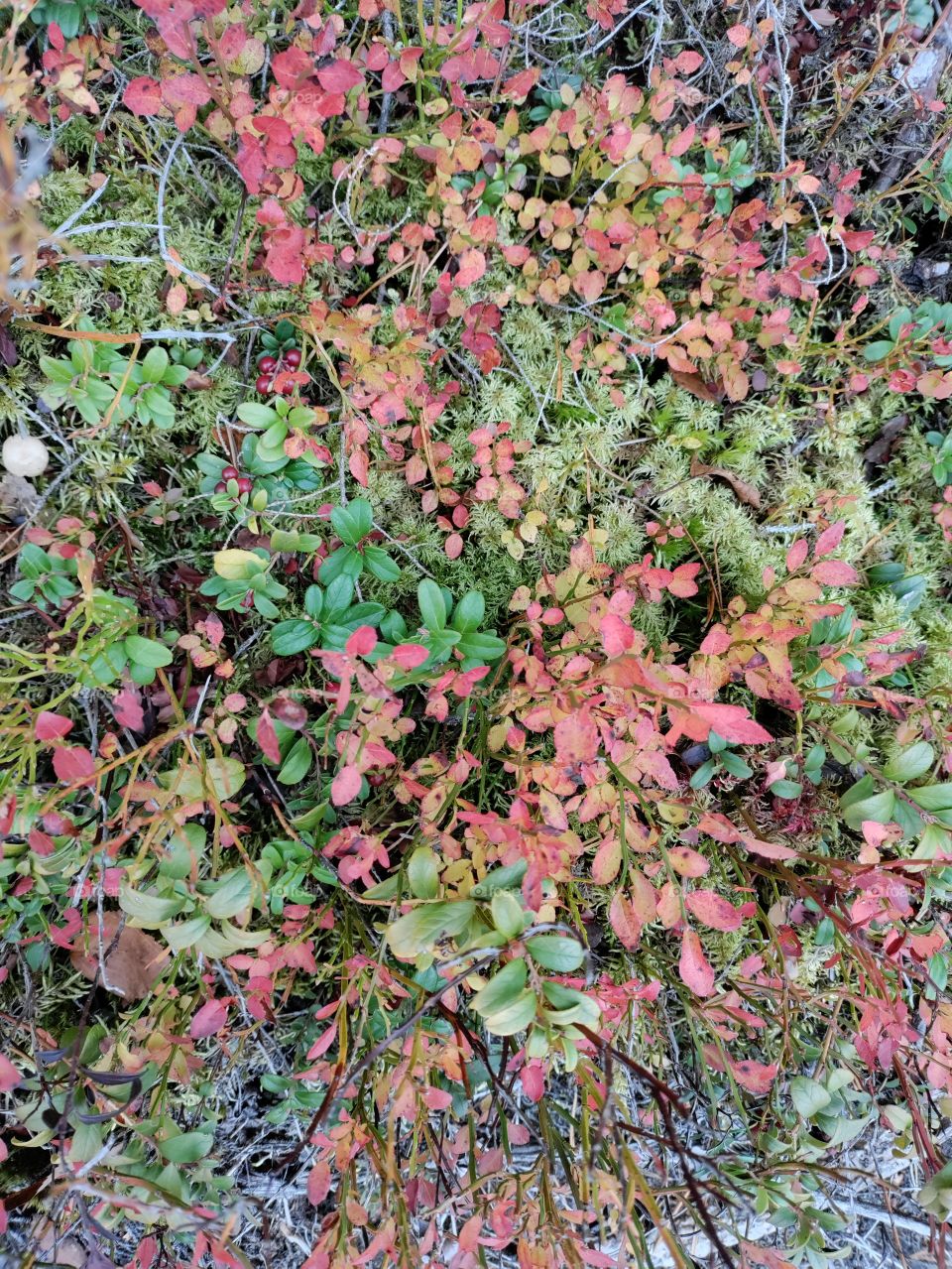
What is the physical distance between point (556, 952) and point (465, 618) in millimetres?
755

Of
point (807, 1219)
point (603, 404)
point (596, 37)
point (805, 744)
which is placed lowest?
point (807, 1219)

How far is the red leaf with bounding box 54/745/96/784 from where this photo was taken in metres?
1.52

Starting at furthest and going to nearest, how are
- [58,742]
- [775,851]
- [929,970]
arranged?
[929,970]
[775,851]
[58,742]

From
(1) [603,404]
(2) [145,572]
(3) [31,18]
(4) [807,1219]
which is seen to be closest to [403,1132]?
(4) [807,1219]

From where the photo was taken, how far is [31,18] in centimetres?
184

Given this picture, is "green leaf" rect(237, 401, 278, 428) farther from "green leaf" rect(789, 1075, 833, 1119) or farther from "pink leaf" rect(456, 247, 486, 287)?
"green leaf" rect(789, 1075, 833, 1119)

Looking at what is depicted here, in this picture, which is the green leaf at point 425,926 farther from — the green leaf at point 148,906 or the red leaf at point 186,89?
the red leaf at point 186,89

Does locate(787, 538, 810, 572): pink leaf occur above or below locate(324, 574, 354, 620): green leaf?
above

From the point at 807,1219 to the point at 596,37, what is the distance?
2.97m

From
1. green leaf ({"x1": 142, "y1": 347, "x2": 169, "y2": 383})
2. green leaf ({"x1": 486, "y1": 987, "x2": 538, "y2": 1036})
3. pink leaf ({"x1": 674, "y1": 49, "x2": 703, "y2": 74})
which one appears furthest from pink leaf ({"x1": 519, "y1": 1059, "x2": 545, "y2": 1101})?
pink leaf ({"x1": 674, "y1": 49, "x2": 703, "y2": 74})

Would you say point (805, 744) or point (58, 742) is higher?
point (58, 742)

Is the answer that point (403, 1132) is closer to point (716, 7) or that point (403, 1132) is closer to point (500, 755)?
point (500, 755)

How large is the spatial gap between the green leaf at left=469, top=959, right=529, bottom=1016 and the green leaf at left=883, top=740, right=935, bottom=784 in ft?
→ 3.30

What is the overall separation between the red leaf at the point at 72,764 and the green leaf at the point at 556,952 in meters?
0.91
